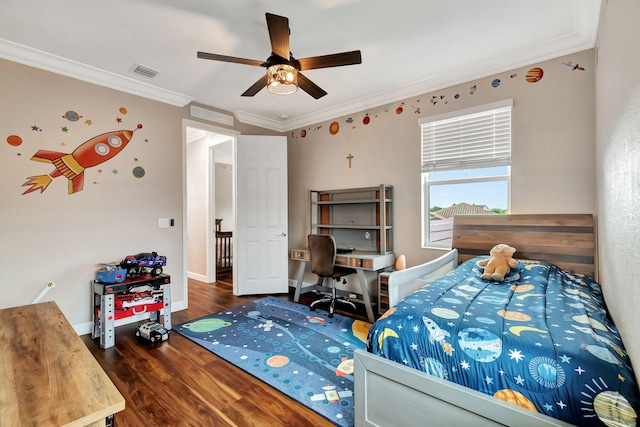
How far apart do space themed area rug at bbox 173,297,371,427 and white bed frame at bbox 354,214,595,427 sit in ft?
1.34

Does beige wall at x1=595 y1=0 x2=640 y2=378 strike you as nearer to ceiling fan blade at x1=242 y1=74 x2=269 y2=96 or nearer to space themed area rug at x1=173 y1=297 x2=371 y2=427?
space themed area rug at x1=173 y1=297 x2=371 y2=427

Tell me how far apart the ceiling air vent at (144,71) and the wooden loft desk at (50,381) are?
2.54 metres

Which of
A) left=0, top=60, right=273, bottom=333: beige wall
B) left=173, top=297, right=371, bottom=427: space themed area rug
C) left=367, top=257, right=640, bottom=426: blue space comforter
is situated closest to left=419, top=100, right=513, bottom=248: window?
left=367, top=257, right=640, bottom=426: blue space comforter

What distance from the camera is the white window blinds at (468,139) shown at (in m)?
2.83

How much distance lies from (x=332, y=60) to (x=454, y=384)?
2025mm

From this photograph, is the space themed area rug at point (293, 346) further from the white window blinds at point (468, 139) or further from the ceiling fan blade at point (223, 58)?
the ceiling fan blade at point (223, 58)

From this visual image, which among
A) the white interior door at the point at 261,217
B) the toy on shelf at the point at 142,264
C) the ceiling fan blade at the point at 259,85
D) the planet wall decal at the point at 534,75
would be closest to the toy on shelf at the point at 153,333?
Result: the toy on shelf at the point at 142,264

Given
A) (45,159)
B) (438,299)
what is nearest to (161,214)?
(45,159)

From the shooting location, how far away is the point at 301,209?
4637mm

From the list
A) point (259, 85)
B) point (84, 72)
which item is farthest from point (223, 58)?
point (84, 72)

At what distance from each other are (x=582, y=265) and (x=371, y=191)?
2125 millimetres

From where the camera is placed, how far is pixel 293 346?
103 inches

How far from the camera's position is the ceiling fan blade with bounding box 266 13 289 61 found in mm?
1730

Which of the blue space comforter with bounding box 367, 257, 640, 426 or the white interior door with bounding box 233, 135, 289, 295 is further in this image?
the white interior door with bounding box 233, 135, 289, 295
